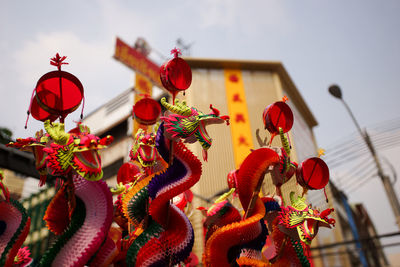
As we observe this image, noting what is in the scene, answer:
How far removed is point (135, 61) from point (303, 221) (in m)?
8.40

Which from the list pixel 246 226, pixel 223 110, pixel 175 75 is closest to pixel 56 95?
pixel 175 75

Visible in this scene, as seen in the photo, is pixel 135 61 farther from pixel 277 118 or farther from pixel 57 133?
pixel 57 133

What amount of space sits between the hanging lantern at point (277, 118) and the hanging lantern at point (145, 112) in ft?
3.88

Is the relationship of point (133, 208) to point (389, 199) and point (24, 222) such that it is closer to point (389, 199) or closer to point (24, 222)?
point (24, 222)

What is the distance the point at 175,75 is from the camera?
2633 millimetres

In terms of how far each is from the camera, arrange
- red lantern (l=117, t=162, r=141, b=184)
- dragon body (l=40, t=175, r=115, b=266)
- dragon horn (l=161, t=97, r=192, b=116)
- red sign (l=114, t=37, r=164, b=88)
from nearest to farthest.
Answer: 1. dragon body (l=40, t=175, r=115, b=266)
2. dragon horn (l=161, t=97, r=192, b=116)
3. red lantern (l=117, t=162, r=141, b=184)
4. red sign (l=114, t=37, r=164, b=88)

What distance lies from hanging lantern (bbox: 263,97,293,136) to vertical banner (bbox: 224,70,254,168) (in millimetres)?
5093

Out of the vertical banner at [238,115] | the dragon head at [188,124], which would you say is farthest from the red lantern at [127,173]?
the vertical banner at [238,115]

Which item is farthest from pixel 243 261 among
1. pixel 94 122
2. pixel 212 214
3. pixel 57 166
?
pixel 94 122

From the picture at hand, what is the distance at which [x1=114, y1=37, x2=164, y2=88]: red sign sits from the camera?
9367 mm

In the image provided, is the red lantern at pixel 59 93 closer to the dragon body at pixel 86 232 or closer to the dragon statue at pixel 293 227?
the dragon body at pixel 86 232

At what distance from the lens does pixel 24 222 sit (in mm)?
2426

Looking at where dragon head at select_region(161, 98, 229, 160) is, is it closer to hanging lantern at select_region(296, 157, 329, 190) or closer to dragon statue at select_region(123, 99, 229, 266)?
dragon statue at select_region(123, 99, 229, 266)

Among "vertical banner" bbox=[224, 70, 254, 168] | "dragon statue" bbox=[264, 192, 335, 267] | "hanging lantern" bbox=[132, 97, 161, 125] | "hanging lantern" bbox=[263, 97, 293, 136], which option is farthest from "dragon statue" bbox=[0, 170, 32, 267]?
Answer: "vertical banner" bbox=[224, 70, 254, 168]
